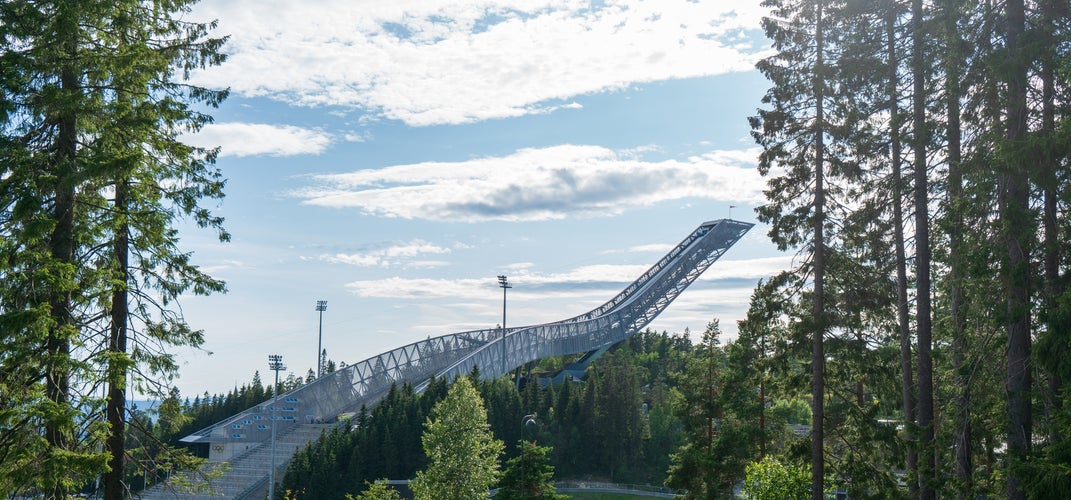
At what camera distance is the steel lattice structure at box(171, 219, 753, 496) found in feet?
229

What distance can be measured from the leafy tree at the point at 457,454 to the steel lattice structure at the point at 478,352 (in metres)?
24.6

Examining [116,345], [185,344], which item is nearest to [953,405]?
[185,344]

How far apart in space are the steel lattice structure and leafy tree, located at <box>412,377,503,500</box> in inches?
968

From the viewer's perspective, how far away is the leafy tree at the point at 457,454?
3756cm

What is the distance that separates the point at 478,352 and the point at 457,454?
3872cm

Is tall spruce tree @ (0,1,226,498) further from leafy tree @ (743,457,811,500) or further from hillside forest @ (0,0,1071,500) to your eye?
leafy tree @ (743,457,811,500)

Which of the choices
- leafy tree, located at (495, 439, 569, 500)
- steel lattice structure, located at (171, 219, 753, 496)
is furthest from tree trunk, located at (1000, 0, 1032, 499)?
steel lattice structure, located at (171, 219, 753, 496)

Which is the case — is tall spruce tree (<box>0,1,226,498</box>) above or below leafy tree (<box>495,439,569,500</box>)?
above

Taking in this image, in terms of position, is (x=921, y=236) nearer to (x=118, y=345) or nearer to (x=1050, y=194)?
(x=1050, y=194)

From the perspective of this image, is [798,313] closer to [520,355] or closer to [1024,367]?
[1024,367]

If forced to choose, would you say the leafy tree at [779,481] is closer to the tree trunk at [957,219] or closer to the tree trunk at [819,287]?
the tree trunk at [819,287]

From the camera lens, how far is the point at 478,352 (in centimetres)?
7681

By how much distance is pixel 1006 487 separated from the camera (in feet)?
50.1

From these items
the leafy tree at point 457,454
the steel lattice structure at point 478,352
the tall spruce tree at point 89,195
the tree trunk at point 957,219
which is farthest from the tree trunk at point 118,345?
the steel lattice structure at point 478,352
